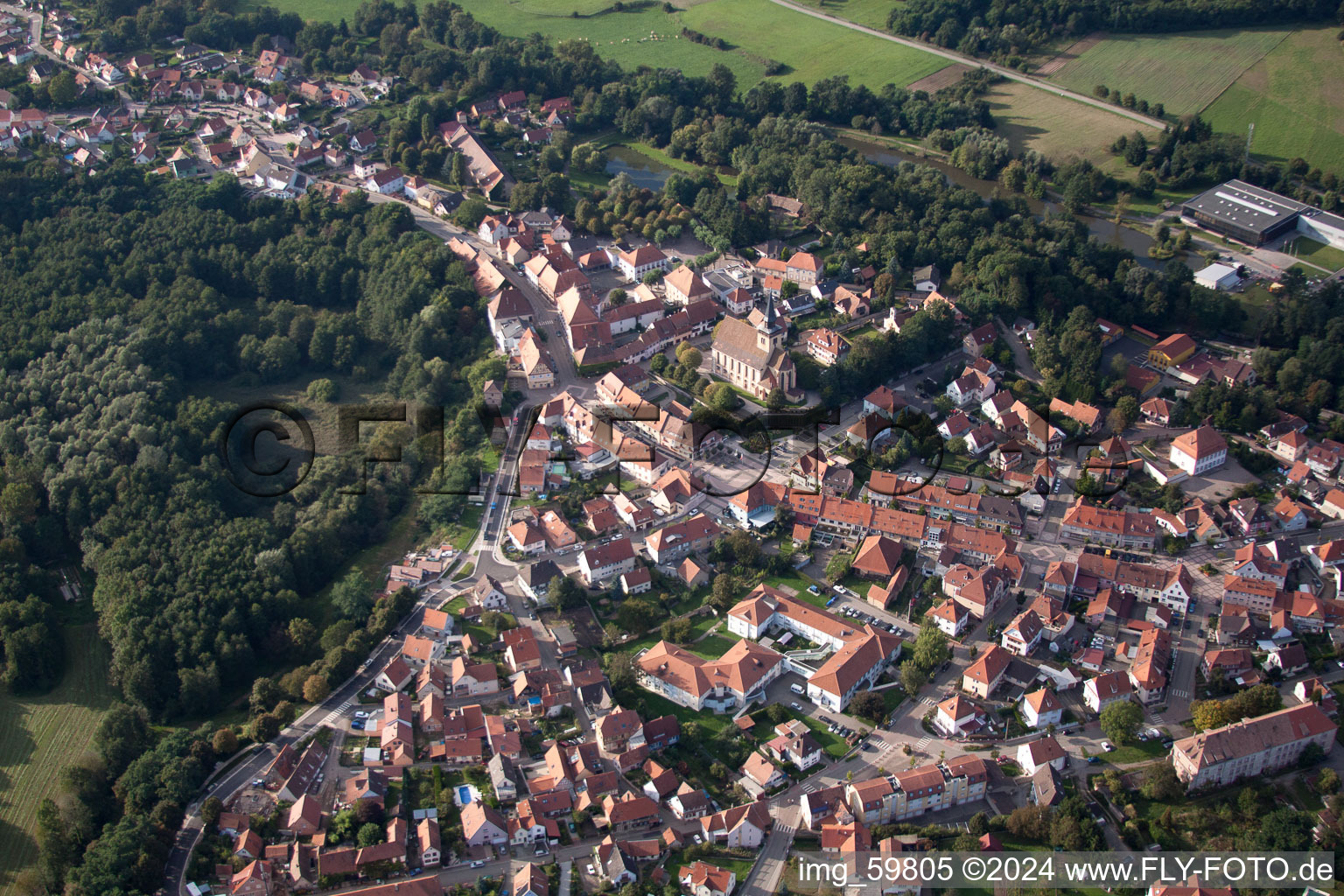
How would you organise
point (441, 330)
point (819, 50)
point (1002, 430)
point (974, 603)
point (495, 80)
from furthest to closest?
point (819, 50) → point (495, 80) → point (441, 330) → point (1002, 430) → point (974, 603)

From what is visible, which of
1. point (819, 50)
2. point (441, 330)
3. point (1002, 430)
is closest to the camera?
point (1002, 430)

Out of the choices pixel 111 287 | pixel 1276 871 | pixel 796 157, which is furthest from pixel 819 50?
pixel 1276 871

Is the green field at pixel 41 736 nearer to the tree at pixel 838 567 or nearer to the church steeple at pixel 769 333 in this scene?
the tree at pixel 838 567

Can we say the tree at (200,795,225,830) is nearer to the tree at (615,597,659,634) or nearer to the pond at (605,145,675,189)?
the tree at (615,597,659,634)

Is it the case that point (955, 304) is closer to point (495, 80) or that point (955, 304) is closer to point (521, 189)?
point (521, 189)

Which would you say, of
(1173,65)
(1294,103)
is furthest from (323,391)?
(1294,103)

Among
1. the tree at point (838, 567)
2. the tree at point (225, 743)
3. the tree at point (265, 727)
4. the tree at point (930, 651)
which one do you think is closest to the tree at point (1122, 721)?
the tree at point (930, 651)

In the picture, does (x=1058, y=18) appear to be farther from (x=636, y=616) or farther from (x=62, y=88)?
(x=62, y=88)
